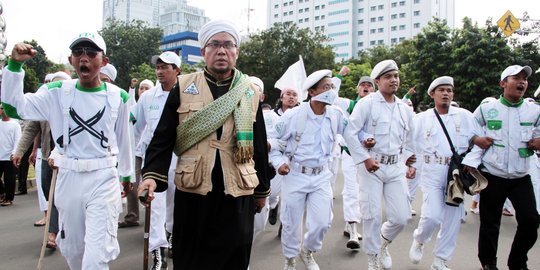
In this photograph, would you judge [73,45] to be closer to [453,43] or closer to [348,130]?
[348,130]

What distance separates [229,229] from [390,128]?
284 centimetres

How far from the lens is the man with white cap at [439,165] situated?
215 inches

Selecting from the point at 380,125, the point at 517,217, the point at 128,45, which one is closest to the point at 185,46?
the point at 128,45

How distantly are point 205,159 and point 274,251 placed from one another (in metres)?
3.49

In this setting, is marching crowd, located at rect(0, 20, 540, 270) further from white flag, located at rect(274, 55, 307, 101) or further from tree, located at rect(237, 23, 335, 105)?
tree, located at rect(237, 23, 335, 105)

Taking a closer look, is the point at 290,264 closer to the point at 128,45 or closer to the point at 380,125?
the point at 380,125

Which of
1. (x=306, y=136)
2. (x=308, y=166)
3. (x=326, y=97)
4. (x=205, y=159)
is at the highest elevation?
(x=326, y=97)

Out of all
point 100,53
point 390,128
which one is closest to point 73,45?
point 100,53

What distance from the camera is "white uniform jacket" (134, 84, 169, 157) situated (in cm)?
582

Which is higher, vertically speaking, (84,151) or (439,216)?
(84,151)

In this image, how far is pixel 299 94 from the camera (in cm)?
772

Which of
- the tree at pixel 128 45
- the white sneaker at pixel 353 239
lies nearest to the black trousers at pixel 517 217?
the white sneaker at pixel 353 239

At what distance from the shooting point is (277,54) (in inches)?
1829

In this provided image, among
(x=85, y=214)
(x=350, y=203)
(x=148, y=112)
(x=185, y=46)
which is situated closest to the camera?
(x=85, y=214)
